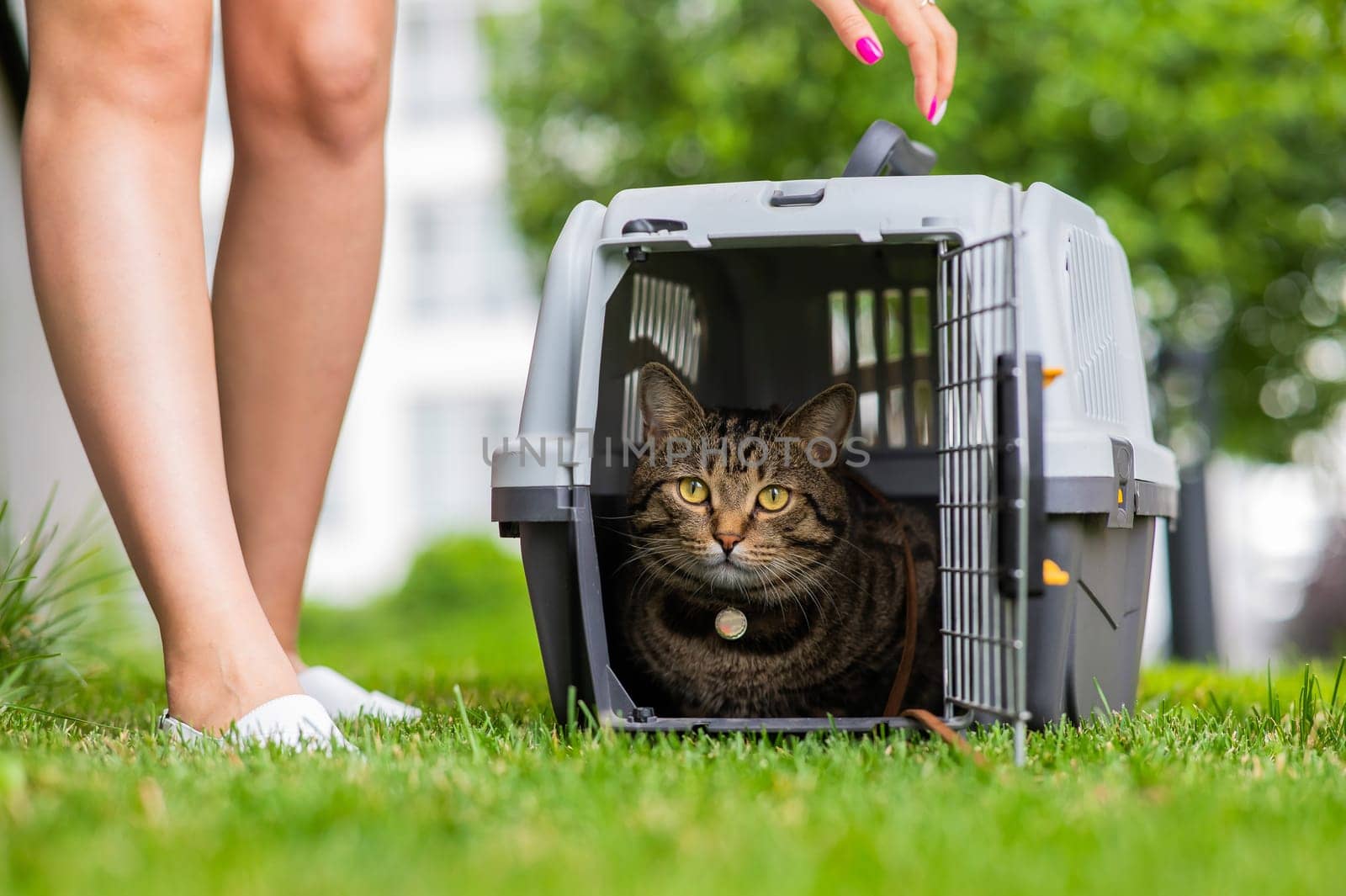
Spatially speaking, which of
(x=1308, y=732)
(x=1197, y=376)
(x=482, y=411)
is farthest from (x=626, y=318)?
(x=482, y=411)

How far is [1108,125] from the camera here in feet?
16.5

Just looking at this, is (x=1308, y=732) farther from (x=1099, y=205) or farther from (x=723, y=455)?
(x=1099, y=205)

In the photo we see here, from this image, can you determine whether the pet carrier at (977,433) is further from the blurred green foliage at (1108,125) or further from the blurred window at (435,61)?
the blurred window at (435,61)

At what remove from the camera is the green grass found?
0.84m

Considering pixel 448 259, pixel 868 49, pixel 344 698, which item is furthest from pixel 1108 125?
pixel 448 259

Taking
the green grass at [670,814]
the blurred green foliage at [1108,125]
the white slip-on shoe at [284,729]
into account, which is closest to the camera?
the green grass at [670,814]

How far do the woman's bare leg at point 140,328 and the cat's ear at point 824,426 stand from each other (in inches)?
36.4

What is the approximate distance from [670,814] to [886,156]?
1.17m

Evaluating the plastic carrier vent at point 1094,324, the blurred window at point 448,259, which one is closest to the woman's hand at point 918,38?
the plastic carrier vent at point 1094,324

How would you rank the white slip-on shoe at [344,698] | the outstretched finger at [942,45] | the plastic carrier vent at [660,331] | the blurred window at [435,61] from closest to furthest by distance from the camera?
the outstretched finger at [942,45] → the white slip-on shoe at [344,698] → the plastic carrier vent at [660,331] → the blurred window at [435,61]

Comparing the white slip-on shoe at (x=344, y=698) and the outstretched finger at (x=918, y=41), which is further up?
the outstretched finger at (x=918, y=41)

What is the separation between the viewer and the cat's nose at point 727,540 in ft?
6.31

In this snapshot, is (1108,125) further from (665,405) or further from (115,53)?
(115,53)

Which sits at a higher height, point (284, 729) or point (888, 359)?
point (888, 359)
